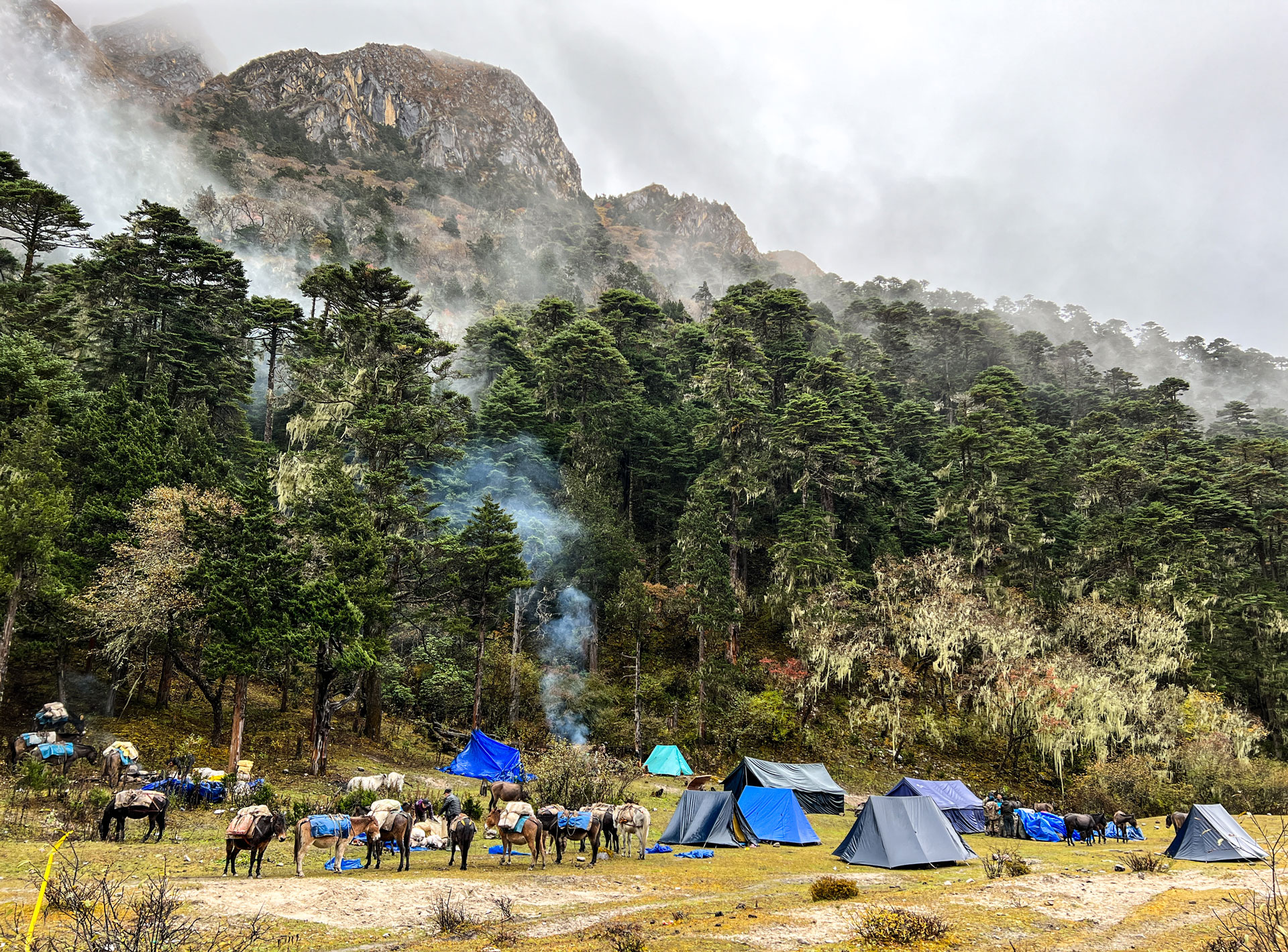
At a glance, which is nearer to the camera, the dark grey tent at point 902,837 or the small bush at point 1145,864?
the small bush at point 1145,864

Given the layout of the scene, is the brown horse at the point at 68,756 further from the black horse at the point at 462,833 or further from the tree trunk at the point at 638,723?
the tree trunk at the point at 638,723

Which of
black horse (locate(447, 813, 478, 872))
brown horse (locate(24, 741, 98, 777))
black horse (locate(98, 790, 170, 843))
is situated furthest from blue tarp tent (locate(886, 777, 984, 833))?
brown horse (locate(24, 741, 98, 777))

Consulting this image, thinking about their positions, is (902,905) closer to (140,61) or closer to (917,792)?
(917,792)

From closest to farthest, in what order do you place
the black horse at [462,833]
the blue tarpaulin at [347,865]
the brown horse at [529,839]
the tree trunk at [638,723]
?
the blue tarpaulin at [347,865], the black horse at [462,833], the brown horse at [529,839], the tree trunk at [638,723]

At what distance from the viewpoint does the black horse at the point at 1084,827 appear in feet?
61.0

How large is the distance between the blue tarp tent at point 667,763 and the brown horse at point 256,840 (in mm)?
18156

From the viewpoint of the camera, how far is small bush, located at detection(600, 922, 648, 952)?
265 inches

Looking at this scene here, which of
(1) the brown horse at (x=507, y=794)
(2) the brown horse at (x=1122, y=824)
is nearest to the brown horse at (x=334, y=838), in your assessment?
(1) the brown horse at (x=507, y=794)

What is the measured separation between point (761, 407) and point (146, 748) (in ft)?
96.1

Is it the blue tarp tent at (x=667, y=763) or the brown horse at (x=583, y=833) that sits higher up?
the brown horse at (x=583, y=833)

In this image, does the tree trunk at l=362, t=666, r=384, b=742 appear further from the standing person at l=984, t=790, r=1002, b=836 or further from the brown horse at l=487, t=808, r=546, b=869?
the standing person at l=984, t=790, r=1002, b=836

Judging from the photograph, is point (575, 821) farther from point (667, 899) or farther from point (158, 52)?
point (158, 52)

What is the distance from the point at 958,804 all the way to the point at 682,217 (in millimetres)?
124552

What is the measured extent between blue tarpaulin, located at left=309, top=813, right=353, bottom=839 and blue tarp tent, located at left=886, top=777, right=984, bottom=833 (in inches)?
595
